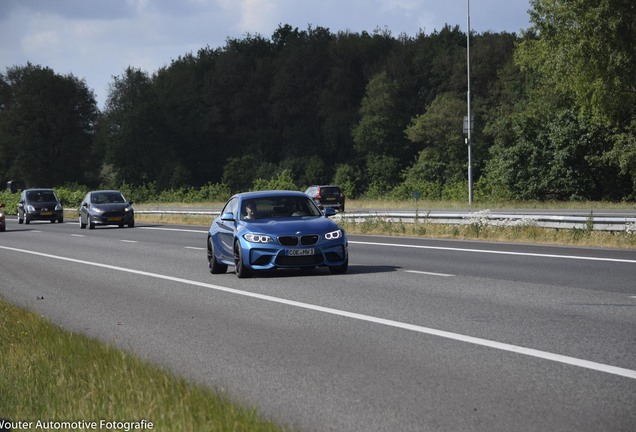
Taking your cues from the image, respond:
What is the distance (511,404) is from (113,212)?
38.0m

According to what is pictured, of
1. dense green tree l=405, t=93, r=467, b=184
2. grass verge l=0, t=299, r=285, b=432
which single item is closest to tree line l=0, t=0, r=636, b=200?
dense green tree l=405, t=93, r=467, b=184

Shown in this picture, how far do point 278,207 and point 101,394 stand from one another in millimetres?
11380

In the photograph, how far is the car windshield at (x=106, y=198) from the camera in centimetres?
4488

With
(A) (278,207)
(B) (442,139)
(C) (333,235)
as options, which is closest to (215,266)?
(A) (278,207)

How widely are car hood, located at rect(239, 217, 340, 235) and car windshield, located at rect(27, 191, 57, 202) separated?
126 feet

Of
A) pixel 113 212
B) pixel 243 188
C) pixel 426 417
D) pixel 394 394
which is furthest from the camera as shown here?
pixel 243 188

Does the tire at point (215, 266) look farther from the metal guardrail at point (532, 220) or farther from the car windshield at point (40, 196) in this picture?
the car windshield at point (40, 196)

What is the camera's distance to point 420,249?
24969 mm

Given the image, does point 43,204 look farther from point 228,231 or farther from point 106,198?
point 228,231

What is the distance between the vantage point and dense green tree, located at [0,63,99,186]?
107438mm

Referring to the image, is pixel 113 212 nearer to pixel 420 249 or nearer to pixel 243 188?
pixel 420 249

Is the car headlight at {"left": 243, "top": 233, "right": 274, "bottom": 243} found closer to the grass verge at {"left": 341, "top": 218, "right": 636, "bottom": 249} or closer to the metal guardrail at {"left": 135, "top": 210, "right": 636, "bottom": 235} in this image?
the grass verge at {"left": 341, "top": 218, "right": 636, "bottom": 249}

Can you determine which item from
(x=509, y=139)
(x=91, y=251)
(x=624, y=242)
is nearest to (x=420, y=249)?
(x=624, y=242)

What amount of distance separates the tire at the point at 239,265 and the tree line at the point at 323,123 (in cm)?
4190
